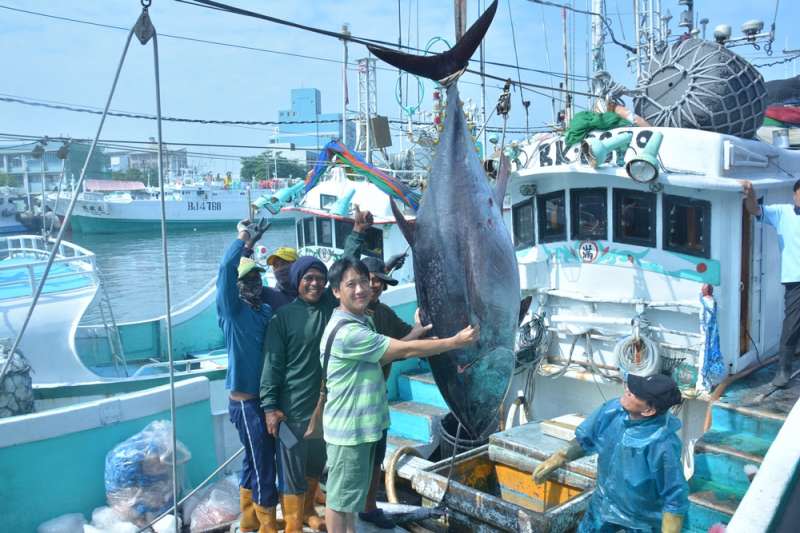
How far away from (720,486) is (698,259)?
6.00 feet

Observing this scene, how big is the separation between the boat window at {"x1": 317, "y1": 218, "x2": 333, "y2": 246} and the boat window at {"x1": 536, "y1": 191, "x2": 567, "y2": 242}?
14.0 ft

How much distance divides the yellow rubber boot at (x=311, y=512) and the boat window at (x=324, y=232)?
20.9 ft

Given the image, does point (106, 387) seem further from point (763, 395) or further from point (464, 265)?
point (763, 395)

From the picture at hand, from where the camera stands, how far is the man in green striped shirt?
2.59 m

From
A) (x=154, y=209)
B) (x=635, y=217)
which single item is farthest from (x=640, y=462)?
(x=154, y=209)

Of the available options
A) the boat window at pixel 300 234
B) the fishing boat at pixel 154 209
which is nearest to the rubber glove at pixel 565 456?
the boat window at pixel 300 234

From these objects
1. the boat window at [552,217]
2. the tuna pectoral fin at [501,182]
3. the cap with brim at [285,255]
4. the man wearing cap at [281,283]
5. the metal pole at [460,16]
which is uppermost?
→ the metal pole at [460,16]

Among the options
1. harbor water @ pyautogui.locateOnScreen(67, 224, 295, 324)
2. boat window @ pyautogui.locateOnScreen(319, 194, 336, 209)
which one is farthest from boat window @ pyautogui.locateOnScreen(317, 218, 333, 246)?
harbor water @ pyautogui.locateOnScreen(67, 224, 295, 324)

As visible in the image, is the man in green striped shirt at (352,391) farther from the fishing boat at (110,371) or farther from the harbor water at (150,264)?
the harbor water at (150,264)

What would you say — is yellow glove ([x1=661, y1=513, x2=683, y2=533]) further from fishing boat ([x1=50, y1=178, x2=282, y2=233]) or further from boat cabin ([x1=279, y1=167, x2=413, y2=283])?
fishing boat ([x1=50, y1=178, x2=282, y2=233])

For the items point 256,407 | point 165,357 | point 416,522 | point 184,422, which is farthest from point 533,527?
point 165,357

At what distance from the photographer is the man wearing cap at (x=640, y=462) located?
8.27 feet

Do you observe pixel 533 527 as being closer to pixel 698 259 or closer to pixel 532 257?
pixel 698 259

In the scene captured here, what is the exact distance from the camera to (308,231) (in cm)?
991
